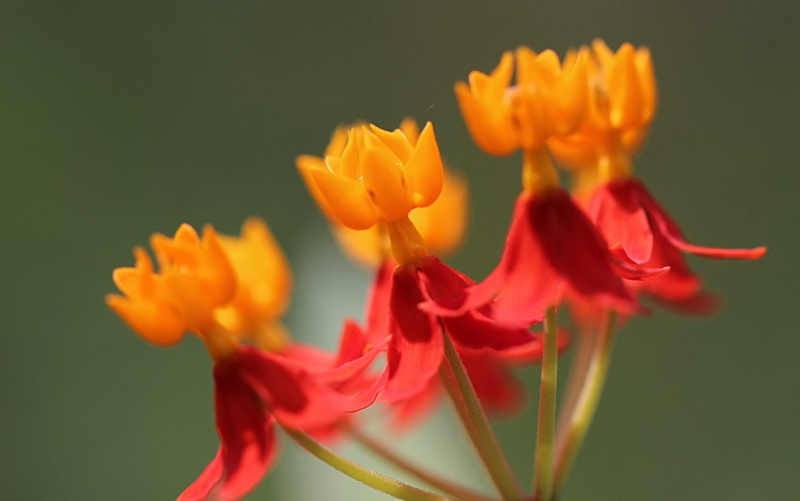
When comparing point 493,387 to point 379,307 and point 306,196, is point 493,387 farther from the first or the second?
point 306,196

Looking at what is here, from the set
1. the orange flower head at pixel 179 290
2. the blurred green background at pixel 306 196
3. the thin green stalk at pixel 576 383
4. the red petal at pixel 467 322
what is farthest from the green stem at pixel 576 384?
the blurred green background at pixel 306 196

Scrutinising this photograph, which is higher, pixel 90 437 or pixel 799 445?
pixel 90 437

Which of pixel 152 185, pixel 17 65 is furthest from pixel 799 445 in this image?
pixel 17 65

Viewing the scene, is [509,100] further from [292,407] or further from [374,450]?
[374,450]

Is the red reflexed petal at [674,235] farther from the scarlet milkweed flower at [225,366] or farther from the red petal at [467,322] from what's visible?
the scarlet milkweed flower at [225,366]

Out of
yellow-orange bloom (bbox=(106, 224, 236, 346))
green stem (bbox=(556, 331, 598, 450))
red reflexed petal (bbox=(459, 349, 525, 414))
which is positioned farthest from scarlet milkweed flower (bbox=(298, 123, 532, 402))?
red reflexed petal (bbox=(459, 349, 525, 414))

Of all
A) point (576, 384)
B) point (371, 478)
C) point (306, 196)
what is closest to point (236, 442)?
point (371, 478)
